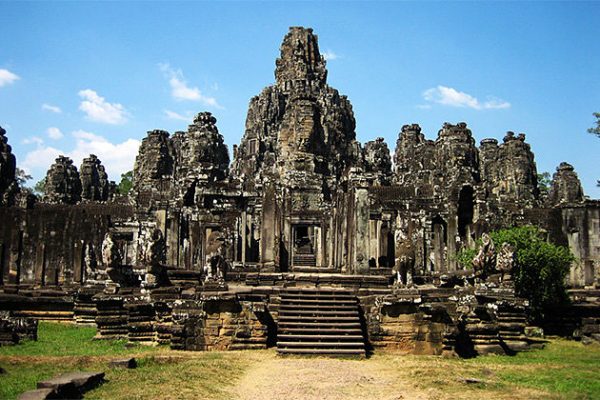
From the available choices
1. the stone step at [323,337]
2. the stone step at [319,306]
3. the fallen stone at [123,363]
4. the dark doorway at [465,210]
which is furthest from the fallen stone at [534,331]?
the fallen stone at [123,363]

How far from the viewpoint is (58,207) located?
3159 centimetres

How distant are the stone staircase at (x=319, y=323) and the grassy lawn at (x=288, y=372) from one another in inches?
18.8

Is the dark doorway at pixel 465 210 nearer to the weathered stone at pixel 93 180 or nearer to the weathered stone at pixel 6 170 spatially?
the weathered stone at pixel 6 170

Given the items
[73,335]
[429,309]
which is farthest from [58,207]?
[429,309]

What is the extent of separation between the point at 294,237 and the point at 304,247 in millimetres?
3994

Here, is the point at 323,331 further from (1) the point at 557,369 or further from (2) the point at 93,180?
(2) the point at 93,180

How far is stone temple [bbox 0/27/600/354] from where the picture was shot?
14273 millimetres

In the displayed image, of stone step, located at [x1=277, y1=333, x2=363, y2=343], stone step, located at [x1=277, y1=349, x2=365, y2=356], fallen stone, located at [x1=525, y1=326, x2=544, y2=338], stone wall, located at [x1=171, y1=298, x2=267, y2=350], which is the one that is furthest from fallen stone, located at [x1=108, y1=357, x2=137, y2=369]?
fallen stone, located at [x1=525, y1=326, x2=544, y2=338]

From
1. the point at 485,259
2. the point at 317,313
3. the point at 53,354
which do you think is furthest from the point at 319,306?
the point at 53,354

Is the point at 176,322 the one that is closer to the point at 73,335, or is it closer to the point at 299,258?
the point at 73,335

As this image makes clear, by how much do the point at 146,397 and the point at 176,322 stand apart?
531 cm

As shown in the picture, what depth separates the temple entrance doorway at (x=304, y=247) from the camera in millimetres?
32156

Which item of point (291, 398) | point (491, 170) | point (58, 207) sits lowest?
point (291, 398)

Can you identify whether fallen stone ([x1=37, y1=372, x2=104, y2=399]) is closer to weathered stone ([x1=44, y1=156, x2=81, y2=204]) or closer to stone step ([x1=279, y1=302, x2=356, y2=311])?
stone step ([x1=279, y1=302, x2=356, y2=311])
